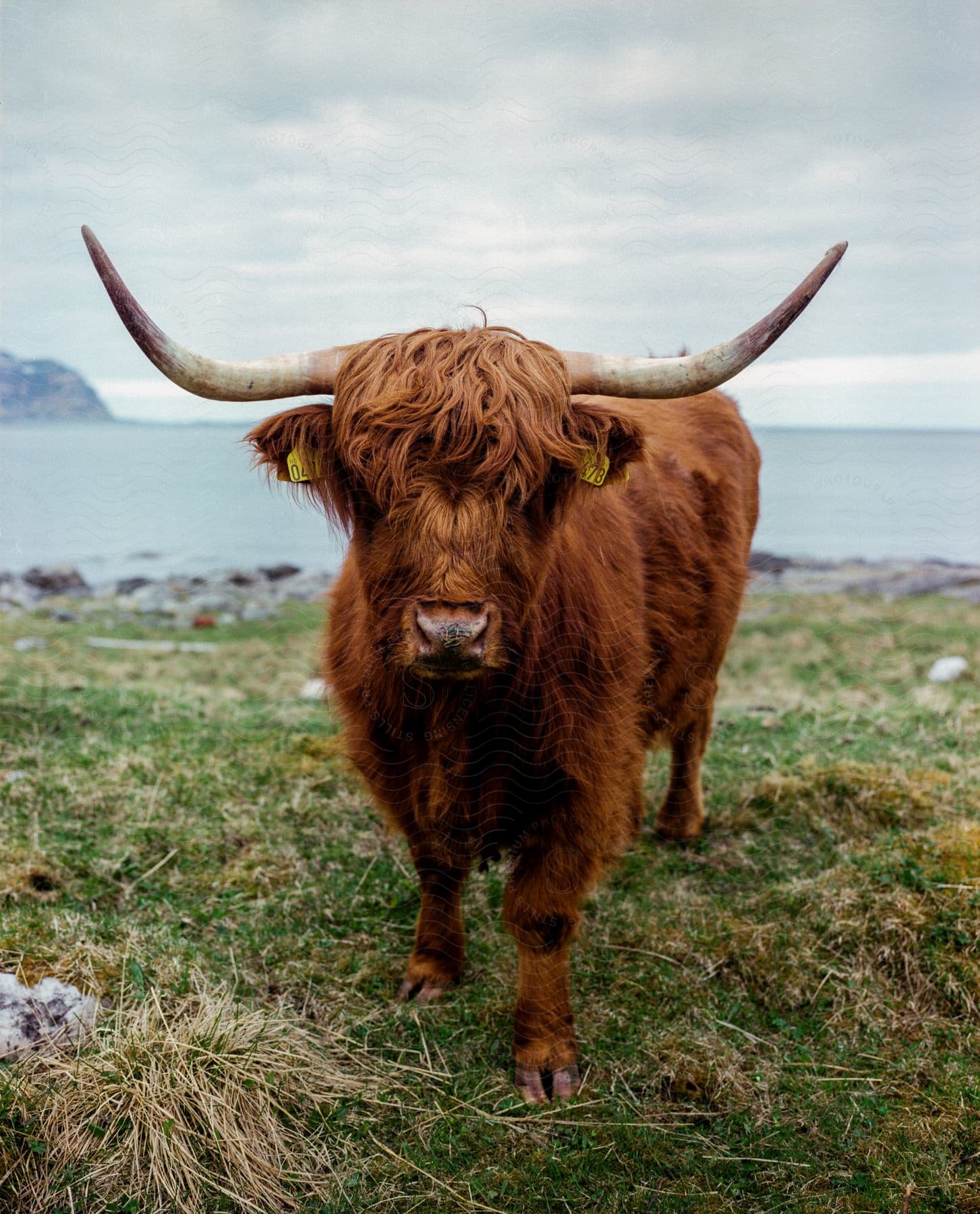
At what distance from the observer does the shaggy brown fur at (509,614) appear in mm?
2867

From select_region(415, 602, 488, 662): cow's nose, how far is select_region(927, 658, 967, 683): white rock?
24.2 feet

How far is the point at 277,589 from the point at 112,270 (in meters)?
11.5

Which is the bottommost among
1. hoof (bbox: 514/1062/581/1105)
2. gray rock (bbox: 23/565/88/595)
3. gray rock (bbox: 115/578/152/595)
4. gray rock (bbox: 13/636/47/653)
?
gray rock (bbox: 115/578/152/595)

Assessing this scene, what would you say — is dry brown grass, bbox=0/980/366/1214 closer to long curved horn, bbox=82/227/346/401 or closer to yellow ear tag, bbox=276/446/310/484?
yellow ear tag, bbox=276/446/310/484

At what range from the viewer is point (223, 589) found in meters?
14.0

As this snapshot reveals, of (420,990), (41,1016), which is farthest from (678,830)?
(41,1016)

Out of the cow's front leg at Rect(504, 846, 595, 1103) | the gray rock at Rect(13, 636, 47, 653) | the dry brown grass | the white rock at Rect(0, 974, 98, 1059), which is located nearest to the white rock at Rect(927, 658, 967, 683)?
the cow's front leg at Rect(504, 846, 595, 1103)

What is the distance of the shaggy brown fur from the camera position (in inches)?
113

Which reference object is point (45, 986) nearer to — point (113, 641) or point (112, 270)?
point (112, 270)

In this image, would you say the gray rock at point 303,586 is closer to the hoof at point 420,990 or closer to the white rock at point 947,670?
the white rock at point 947,670

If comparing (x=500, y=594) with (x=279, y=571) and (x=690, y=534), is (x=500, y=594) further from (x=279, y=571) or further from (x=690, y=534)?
(x=279, y=571)

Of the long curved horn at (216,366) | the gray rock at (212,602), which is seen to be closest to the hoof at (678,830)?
the long curved horn at (216,366)

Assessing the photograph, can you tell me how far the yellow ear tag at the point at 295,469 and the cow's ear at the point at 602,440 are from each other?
2.74 feet

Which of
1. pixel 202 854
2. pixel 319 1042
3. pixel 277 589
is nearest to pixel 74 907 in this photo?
pixel 202 854
